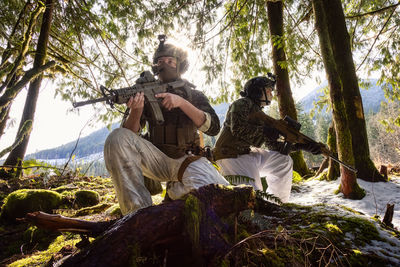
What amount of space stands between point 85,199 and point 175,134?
9.37 ft

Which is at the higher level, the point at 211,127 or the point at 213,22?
the point at 213,22

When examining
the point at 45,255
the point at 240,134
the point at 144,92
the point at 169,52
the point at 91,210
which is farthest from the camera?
the point at 240,134

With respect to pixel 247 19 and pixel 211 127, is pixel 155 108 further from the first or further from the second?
pixel 247 19

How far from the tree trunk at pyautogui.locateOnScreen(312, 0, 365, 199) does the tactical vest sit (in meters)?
3.54

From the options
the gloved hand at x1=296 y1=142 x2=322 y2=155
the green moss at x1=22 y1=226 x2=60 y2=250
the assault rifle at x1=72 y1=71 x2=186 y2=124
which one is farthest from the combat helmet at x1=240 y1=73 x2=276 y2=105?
the green moss at x1=22 y1=226 x2=60 y2=250

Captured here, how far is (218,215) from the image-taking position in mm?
1253

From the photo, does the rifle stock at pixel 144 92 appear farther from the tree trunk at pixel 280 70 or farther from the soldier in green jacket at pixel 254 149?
the tree trunk at pixel 280 70

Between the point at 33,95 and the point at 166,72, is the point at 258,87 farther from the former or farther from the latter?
the point at 33,95

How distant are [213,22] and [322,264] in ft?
18.5

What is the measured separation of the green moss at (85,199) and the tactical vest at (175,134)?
2496 millimetres

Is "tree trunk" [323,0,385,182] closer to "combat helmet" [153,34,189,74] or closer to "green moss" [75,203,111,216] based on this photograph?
"combat helmet" [153,34,189,74]

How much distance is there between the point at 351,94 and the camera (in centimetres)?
537

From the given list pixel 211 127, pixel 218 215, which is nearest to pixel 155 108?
pixel 211 127

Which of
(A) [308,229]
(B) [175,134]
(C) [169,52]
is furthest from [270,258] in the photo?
(C) [169,52]
